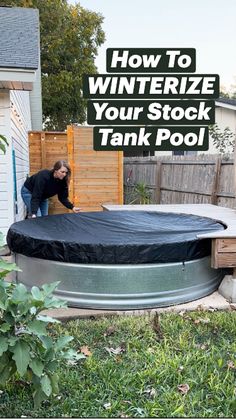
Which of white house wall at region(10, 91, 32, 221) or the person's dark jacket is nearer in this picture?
the person's dark jacket

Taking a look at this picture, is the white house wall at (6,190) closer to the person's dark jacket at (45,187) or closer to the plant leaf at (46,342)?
the person's dark jacket at (45,187)

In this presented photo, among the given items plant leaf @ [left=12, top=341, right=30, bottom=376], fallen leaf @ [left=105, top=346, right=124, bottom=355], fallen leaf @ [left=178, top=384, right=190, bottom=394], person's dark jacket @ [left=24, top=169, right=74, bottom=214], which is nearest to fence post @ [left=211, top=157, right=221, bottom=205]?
person's dark jacket @ [left=24, top=169, right=74, bottom=214]

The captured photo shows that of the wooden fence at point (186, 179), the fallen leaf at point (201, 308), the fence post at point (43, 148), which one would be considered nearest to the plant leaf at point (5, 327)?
the fallen leaf at point (201, 308)

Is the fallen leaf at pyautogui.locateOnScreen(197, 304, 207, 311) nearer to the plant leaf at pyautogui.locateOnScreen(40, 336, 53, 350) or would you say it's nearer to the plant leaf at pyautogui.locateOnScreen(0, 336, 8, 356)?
the plant leaf at pyautogui.locateOnScreen(40, 336, 53, 350)

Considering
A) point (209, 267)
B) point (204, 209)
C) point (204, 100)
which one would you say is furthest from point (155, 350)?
point (204, 100)

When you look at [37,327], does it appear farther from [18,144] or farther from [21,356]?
[18,144]

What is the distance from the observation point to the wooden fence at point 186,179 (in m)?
6.43

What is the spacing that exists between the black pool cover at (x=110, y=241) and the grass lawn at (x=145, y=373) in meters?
0.47

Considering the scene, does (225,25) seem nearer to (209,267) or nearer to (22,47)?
(22,47)

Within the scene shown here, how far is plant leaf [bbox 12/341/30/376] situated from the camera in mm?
1415

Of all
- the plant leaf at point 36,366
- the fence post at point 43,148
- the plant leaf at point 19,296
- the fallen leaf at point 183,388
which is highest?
the fence post at point 43,148

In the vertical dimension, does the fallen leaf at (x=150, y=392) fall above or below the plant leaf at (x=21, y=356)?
below

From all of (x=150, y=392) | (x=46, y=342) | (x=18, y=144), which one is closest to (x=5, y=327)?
(x=46, y=342)

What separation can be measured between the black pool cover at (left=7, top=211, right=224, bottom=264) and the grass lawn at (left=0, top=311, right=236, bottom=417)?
0.47m
